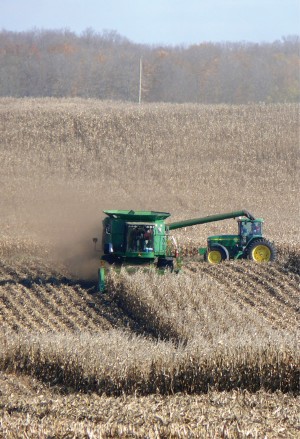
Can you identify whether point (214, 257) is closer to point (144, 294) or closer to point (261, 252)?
point (261, 252)

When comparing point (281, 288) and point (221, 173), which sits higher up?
point (221, 173)

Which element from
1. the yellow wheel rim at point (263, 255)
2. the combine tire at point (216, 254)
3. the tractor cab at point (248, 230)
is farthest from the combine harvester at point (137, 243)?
the yellow wheel rim at point (263, 255)

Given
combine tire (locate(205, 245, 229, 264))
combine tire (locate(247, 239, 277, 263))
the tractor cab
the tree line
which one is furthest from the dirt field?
the tree line

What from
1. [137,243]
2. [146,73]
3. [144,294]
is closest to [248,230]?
[137,243]

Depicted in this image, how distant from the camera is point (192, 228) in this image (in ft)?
86.7

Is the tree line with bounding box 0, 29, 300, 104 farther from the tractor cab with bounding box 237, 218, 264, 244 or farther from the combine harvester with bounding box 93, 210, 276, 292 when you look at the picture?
the combine harvester with bounding box 93, 210, 276, 292

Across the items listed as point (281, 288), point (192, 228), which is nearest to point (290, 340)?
point (281, 288)

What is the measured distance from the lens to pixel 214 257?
20.4 meters

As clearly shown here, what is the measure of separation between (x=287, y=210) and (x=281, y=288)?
15250 mm

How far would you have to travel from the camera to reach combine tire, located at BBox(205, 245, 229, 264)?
20.3 metres

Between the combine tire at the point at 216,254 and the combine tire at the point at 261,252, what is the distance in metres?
0.68

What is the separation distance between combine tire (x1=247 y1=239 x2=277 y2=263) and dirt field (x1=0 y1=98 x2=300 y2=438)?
45 cm

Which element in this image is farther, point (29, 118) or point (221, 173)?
point (29, 118)

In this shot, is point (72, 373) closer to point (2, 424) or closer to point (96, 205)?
point (2, 424)
